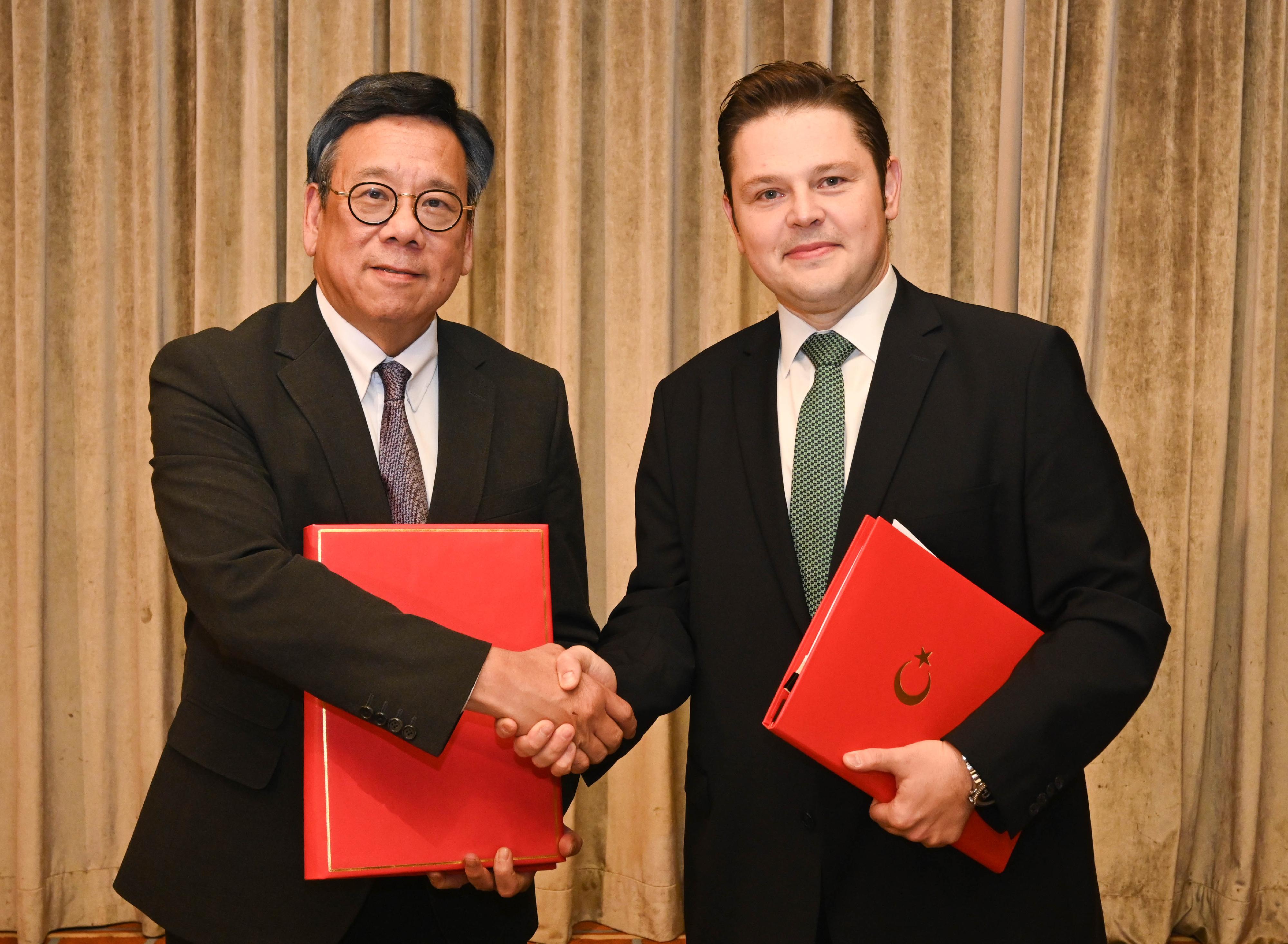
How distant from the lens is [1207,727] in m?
3.15

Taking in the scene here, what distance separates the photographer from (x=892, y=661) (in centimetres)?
140

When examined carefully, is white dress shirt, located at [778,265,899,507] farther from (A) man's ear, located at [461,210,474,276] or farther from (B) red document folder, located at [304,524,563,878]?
(A) man's ear, located at [461,210,474,276]

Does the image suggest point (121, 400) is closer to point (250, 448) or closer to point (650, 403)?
point (650, 403)

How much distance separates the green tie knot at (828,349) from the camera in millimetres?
1689

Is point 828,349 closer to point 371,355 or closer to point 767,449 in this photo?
point 767,449

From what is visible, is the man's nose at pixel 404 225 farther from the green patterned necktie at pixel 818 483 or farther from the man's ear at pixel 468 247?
the green patterned necktie at pixel 818 483

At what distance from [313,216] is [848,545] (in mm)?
1092

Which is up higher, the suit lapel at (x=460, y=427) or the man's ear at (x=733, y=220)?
the man's ear at (x=733, y=220)

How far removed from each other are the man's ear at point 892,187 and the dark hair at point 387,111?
0.71 metres

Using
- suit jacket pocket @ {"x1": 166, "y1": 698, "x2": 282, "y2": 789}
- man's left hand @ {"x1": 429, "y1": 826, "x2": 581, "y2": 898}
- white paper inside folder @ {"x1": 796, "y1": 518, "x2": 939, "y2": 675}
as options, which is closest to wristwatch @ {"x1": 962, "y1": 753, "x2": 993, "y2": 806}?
white paper inside folder @ {"x1": 796, "y1": 518, "x2": 939, "y2": 675}

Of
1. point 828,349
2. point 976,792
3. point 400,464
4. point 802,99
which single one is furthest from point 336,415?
point 976,792

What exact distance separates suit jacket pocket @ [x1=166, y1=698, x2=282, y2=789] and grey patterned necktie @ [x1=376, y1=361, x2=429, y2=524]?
1.30ft

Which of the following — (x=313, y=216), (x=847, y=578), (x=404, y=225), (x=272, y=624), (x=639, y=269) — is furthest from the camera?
(x=639, y=269)

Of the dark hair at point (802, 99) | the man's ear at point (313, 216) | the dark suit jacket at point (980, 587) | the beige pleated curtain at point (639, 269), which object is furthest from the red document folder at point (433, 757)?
the beige pleated curtain at point (639, 269)
